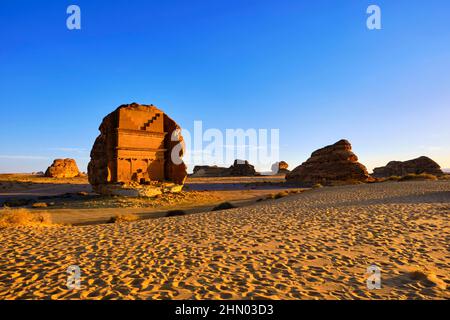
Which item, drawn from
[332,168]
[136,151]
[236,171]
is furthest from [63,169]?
[332,168]

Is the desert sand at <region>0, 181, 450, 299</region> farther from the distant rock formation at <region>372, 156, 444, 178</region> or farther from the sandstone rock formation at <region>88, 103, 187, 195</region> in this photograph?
the distant rock formation at <region>372, 156, 444, 178</region>

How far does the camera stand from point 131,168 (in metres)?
25.8

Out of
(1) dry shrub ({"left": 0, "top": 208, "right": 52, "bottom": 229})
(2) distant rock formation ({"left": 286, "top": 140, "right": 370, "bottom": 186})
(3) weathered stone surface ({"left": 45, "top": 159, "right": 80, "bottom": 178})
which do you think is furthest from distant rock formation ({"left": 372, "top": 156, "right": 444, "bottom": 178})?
(3) weathered stone surface ({"left": 45, "top": 159, "right": 80, "bottom": 178})

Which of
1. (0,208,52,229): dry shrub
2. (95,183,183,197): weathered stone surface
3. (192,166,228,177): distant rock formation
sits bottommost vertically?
(0,208,52,229): dry shrub

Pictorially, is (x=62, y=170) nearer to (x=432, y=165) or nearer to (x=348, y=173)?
(x=348, y=173)

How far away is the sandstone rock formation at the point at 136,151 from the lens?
25.0m

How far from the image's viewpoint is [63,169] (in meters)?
65.2

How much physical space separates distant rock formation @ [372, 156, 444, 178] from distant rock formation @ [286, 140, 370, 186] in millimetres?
20093

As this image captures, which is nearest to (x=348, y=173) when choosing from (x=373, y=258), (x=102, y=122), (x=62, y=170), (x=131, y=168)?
(x=131, y=168)

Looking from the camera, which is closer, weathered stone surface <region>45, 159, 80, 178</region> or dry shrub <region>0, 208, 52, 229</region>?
dry shrub <region>0, 208, 52, 229</region>

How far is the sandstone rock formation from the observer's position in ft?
82.1

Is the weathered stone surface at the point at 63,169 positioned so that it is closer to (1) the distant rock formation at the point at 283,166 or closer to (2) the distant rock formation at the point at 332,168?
(2) the distant rock formation at the point at 332,168

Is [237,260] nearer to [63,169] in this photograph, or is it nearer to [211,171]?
[63,169]

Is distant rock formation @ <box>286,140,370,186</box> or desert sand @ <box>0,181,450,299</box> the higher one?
distant rock formation @ <box>286,140,370,186</box>
